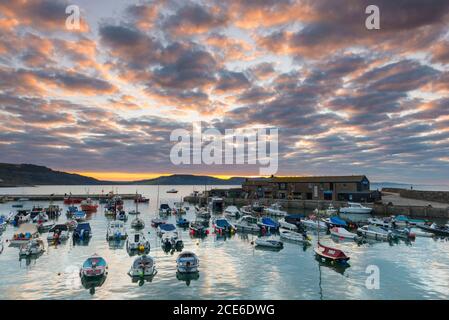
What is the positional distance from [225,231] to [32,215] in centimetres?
6623

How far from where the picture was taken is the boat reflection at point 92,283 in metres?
34.6

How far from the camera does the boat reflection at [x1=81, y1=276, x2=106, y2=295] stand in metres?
34.6

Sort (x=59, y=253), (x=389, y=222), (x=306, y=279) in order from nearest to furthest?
(x=306, y=279) < (x=59, y=253) < (x=389, y=222)

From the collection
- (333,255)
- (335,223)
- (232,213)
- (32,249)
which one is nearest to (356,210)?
(335,223)

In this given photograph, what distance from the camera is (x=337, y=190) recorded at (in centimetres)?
12325

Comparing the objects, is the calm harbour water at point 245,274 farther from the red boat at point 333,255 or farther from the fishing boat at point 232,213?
the fishing boat at point 232,213

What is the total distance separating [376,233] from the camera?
2549 inches

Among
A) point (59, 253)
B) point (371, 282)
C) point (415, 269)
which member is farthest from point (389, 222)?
point (59, 253)

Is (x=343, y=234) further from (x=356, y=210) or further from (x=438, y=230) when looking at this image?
(x=356, y=210)

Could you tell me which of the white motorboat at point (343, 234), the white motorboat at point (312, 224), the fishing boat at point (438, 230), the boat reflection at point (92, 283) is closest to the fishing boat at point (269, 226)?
the white motorboat at point (312, 224)

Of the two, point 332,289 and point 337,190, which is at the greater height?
point 337,190

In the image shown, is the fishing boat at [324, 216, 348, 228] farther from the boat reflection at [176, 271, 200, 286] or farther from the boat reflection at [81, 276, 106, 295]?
the boat reflection at [81, 276, 106, 295]

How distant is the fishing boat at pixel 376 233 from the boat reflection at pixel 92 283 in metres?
52.4

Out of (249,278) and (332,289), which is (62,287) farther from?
(332,289)
